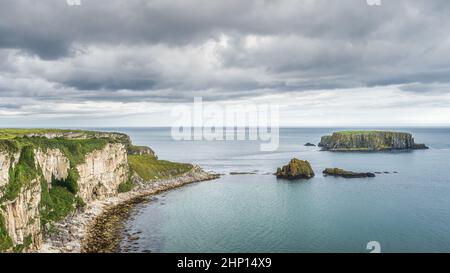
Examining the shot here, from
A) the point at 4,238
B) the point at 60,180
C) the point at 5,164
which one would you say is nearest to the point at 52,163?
the point at 60,180

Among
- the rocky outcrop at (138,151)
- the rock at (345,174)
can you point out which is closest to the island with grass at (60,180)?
the rocky outcrop at (138,151)

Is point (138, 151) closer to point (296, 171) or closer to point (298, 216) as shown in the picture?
point (296, 171)

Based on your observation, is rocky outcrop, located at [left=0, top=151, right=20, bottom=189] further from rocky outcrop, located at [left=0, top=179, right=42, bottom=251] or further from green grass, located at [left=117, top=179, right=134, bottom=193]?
green grass, located at [left=117, top=179, right=134, bottom=193]

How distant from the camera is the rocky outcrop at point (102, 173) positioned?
103 meters

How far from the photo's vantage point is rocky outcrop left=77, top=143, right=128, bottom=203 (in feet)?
339

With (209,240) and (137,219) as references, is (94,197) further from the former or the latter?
(209,240)

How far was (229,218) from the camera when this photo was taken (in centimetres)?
9250

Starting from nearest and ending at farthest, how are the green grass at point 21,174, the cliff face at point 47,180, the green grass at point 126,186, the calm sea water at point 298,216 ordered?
the cliff face at point 47,180, the green grass at point 21,174, the calm sea water at point 298,216, the green grass at point 126,186

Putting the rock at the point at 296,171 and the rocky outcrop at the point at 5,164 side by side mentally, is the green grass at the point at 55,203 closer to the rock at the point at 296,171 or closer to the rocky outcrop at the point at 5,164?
the rocky outcrop at the point at 5,164

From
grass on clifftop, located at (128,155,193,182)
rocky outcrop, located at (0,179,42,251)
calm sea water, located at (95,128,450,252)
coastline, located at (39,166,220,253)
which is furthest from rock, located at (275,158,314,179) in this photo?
rocky outcrop, located at (0,179,42,251)

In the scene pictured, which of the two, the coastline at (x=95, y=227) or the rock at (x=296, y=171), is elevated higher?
the rock at (x=296, y=171)

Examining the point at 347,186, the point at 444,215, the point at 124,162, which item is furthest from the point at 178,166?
the point at 444,215

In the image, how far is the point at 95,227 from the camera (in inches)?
3211
